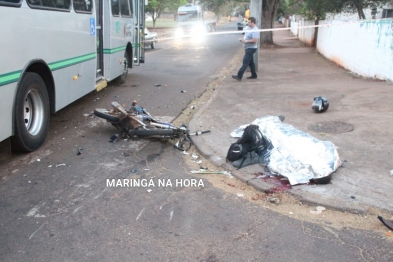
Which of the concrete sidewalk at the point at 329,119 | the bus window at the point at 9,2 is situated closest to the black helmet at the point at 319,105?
the concrete sidewalk at the point at 329,119

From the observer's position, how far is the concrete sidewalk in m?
4.57

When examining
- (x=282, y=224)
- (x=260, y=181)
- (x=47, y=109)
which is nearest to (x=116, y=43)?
(x=47, y=109)

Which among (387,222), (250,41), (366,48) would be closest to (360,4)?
(366,48)

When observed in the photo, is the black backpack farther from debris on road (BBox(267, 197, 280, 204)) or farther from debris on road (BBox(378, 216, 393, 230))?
debris on road (BBox(378, 216, 393, 230))

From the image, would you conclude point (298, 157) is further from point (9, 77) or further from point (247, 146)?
point (9, 77)

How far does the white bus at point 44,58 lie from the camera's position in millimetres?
5000

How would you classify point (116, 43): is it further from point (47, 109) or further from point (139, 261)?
point (139, 261)

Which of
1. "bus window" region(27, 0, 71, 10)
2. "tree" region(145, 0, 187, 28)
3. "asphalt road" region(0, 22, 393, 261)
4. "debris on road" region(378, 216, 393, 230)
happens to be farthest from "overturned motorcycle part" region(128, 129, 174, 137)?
"tree" region(145, 0, 187, 28)

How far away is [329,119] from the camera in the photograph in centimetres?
749

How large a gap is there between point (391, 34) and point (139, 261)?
9889 mm

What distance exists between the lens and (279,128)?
577cm

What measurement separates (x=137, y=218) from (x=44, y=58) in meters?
3.06

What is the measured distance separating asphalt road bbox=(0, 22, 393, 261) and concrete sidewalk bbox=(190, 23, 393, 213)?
56cm

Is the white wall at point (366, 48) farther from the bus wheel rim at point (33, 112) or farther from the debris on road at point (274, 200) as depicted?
the bus wheel rim at point (33, 112)
